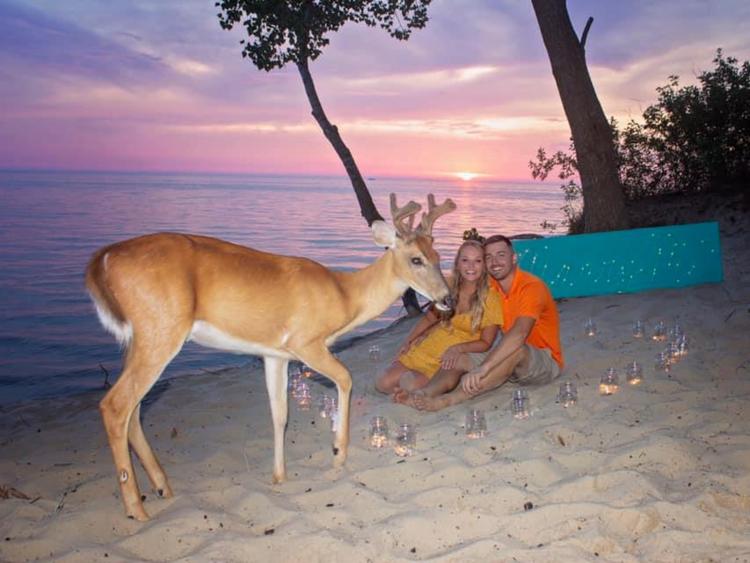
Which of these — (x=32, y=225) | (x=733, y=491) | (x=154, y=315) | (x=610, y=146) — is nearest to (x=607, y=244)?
(x=610, y=146)

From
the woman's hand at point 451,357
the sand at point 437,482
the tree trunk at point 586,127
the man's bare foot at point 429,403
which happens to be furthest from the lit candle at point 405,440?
the tree trunk at point 586,127

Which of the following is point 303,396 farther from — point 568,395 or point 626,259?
point 626,259

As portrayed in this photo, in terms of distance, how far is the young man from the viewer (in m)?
5.53

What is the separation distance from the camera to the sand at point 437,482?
11.6 feet

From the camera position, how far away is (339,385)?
15.5 feet

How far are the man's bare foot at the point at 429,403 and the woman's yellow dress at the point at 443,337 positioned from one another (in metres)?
0.42

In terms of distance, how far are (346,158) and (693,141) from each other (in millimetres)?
7373

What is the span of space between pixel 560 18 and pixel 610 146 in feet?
7.28

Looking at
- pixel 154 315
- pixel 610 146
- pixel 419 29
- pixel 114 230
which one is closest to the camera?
pixel 154 315

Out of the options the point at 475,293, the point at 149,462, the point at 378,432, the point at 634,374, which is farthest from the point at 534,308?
the point at 149,462

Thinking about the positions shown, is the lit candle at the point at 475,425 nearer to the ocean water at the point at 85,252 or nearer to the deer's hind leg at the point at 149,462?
the deer's hind leg at the point at 149,462

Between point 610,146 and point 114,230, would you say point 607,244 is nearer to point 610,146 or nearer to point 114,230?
point 610,146

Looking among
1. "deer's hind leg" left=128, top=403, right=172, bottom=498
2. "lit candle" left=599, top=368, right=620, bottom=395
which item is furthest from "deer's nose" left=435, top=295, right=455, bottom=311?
"deer's hind leg" left=128, top=403, right=172, bottom=498

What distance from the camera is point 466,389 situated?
5547 mm
